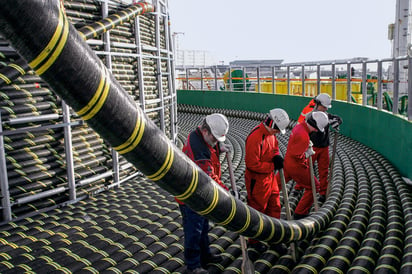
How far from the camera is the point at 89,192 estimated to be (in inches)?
267

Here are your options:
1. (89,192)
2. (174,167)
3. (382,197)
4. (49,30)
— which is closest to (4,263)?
(89,192)

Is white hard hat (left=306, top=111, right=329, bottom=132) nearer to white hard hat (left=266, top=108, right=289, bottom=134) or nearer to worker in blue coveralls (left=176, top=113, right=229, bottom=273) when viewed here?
white hard hat (left=266, top=108, right=289, bottom=134)

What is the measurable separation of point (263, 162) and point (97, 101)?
3208 mm

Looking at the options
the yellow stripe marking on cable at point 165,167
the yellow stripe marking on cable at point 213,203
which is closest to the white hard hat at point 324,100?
the yellow stripe marking on cable at point 213,203

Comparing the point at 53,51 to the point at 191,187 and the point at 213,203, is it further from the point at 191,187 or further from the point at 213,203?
the point at 213,203

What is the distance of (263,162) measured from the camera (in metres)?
4.90

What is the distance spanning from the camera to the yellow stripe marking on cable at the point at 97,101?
1.98m

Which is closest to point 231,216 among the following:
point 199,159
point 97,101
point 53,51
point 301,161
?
point 199,159

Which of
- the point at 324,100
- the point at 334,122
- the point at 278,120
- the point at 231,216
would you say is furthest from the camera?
the point at 324,100

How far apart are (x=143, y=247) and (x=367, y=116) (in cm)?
711

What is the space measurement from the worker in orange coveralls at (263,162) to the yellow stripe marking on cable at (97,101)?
10.1ft

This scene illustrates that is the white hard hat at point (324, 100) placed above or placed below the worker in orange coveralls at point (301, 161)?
above

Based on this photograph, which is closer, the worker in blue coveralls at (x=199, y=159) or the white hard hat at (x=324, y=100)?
the worker in blue coveralls at (x=199, y=159)

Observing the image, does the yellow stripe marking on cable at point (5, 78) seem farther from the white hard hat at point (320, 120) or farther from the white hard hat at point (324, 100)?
the white hard hat at point (324, 100)
